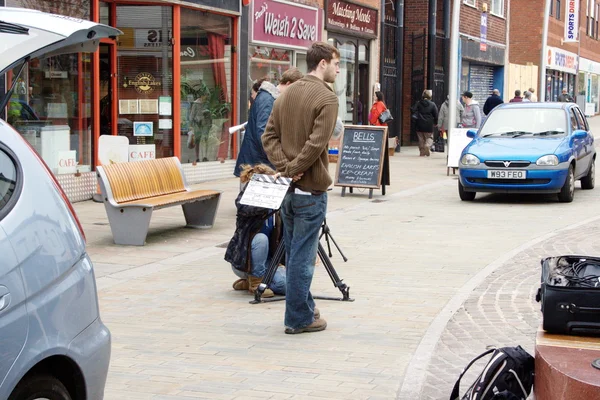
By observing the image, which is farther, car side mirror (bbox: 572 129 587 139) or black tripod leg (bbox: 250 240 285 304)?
car side mirror (bbox: 572 129 587 139)

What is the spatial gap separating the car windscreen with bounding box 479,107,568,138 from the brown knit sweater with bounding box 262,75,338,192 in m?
9.55

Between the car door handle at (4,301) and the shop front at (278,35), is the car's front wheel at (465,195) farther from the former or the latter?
the car door handle at (4,301)

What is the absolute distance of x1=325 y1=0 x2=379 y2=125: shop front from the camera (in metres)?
23.6

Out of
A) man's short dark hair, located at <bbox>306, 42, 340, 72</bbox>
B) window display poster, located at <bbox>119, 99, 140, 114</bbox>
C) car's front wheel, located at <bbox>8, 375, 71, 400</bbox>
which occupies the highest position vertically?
man's short dark hair, located at <bbox>306, 42, 340, 72</bbox>

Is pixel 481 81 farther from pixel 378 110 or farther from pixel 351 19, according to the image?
pixel 378 110

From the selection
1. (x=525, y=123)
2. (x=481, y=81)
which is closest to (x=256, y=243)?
(x=525, y=123)

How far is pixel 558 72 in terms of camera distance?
170 feet

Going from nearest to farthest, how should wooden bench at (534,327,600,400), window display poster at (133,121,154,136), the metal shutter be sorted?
wooden bench at (534,327,600,400) → window display poster at (133,121,154,136) → the metal shutter

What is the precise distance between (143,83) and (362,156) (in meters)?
3.64

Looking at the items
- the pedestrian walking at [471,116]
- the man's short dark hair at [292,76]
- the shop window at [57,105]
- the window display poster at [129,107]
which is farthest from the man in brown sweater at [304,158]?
the pedestrian walking at [471,116]

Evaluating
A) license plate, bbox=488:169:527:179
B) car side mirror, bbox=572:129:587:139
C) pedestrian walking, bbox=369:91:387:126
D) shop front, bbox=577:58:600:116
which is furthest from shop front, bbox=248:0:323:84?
shop front, bbox=577:58:600:116

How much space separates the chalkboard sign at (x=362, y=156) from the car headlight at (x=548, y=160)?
2.29m

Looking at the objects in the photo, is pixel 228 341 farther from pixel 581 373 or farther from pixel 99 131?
pixel 99 131

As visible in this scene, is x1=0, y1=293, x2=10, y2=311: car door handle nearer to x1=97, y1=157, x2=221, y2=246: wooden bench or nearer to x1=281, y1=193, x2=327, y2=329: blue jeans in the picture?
x1=281, y1=193, x2=327, y2=329: blue jeans
